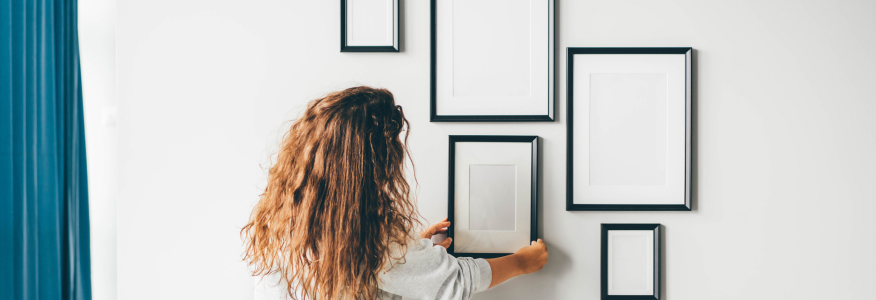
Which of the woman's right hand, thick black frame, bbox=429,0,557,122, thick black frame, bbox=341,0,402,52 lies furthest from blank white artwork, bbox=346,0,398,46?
the woman's right hand

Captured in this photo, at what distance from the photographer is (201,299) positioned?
114cm

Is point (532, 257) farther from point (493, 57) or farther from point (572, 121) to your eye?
point (493, 57)

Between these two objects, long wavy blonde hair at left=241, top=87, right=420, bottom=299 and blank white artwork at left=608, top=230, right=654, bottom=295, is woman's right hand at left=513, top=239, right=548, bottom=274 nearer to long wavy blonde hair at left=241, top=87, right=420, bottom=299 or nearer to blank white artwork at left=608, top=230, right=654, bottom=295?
blank white artwork at left=608, top=230, right=654, bottom=295

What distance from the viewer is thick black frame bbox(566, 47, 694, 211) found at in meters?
1.09

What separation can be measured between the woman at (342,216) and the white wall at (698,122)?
0.34 metres

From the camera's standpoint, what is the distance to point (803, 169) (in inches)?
43.9

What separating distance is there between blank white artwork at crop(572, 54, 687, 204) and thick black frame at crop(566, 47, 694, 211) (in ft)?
0.03

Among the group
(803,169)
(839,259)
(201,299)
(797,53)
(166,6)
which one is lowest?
(201,299)

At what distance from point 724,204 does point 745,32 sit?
50 centimetres

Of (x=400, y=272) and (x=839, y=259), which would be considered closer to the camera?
(x=400, y=272)

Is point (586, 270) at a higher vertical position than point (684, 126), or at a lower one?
lower

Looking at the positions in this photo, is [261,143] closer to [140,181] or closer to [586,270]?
[140,181]

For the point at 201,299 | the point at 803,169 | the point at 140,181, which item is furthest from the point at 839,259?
the point at 140,181

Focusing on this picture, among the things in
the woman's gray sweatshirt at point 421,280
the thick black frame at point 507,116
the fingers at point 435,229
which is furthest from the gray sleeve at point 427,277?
the thick black frame at point 507,116
